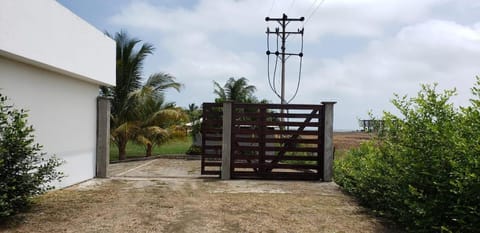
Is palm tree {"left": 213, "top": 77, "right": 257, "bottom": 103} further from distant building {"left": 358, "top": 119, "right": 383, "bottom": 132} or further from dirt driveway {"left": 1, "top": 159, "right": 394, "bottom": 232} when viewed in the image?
distant building {"left": 358, "top": 119, "right": 383, "bottom": 132}

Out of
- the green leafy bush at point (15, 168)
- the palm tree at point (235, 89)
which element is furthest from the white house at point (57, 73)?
the palm tree at point (235, 89)

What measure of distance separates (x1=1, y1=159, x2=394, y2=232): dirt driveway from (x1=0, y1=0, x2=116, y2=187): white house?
94cm

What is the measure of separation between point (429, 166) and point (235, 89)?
15723 millimetres

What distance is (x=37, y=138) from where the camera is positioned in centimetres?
675

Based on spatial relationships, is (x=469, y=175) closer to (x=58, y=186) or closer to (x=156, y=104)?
(x=58, y=186)

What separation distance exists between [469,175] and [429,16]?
6259mm

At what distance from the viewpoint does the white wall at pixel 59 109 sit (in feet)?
20.1

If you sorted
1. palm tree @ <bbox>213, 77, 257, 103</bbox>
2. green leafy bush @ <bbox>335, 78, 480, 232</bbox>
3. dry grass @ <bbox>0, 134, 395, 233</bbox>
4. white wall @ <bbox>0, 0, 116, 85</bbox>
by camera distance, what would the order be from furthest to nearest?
1. palm tree @ <bbox>213, 77, 257, 103</bbox>
2. white wall @ <bbox>0, 0, 116, 85</bbox>
3. dry grass @ <bbox>0, 134, 395, 233</bbox>
4. green leafy bush @ <bbox>335, 78, 480, 232</bbox>

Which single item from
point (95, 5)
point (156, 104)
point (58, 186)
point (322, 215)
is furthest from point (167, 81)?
point (322, 215)

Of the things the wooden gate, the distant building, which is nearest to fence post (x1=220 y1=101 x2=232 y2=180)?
the wooden gate

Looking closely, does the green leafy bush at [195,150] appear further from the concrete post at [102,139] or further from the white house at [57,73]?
the concrete post at [102,139]

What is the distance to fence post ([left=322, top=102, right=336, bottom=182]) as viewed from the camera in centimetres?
909

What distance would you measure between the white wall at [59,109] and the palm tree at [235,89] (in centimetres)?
1061

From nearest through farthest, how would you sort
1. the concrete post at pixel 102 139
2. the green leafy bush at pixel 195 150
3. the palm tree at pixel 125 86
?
1. the concrete post at pixel 102 139
2. the palm tree at pixel 125 86
3. the green leafy bush at pixel 195 150
